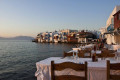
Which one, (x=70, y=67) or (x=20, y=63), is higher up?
(x=70, y=67)

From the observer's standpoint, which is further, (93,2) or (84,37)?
(84,37)

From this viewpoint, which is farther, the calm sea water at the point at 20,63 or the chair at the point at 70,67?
the calm sea water at the point at 20,63

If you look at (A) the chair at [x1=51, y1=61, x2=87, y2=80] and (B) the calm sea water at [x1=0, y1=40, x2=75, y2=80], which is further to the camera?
(B) the calm sea water at [x1=0, y1=40, x2=75, y2=80]

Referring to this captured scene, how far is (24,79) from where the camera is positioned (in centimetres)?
889

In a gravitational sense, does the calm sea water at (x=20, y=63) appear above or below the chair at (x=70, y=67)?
below

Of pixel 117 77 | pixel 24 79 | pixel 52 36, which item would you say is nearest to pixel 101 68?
pixel 117 77

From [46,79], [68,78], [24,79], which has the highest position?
[68,78]

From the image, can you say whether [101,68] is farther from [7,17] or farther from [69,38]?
[69,38]

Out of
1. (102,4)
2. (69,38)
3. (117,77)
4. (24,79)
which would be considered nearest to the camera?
(117,77)

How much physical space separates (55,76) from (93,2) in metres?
23.8

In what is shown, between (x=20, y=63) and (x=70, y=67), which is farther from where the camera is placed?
(x=20, y=63)

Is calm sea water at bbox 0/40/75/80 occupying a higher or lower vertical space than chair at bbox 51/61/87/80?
lower

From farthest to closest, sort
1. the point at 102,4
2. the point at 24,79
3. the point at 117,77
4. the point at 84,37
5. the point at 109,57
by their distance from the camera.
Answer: the point at 84,37 → the point at 102,4 → the point at 24,79 → the point at 109,57 → the point at 117,77

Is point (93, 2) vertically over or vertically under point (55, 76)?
over
